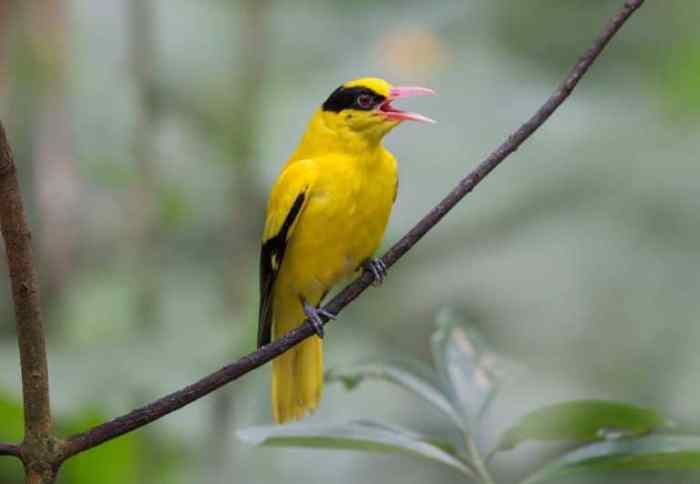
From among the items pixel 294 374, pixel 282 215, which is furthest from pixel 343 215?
pixel 294 374

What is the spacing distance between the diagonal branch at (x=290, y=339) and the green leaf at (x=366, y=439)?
0.15 metres

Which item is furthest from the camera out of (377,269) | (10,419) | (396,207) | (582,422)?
(396,207)

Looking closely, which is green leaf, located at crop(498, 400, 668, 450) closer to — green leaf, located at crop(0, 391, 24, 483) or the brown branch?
the brown branch

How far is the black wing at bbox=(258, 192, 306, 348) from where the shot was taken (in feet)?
9.66

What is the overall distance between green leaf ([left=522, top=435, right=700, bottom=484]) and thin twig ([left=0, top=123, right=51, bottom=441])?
0.66m

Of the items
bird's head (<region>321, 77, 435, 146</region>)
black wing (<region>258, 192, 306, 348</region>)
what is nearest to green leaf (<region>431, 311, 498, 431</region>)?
black wing (<region>258, 192, 306, 348</region>)

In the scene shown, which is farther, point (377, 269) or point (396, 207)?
point (396, 207)

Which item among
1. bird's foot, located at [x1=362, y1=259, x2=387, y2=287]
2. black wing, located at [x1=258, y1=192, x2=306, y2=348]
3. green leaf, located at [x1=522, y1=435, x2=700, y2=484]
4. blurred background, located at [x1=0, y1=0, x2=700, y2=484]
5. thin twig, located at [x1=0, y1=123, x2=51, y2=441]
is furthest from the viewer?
blurred background, located at [x1=0, y1=0, x2=700, y2=484]

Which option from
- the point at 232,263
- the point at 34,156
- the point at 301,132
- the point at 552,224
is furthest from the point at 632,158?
the point at 34,156

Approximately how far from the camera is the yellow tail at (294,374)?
9.86 ft

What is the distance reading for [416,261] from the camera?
3.97 meters

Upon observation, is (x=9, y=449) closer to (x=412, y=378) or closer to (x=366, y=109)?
(x=412, y=378)

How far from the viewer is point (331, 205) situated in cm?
302

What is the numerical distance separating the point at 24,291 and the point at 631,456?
84 cm
